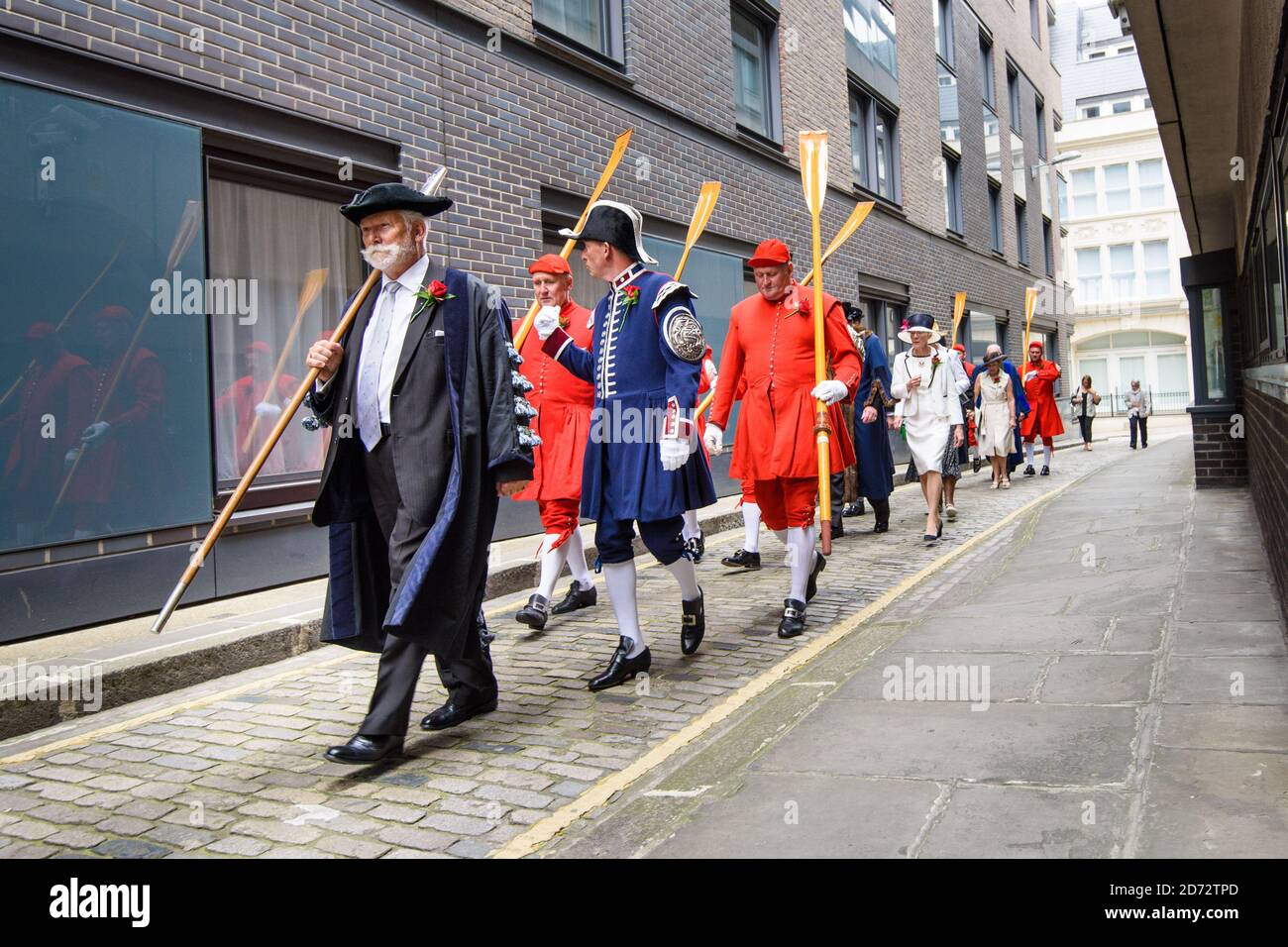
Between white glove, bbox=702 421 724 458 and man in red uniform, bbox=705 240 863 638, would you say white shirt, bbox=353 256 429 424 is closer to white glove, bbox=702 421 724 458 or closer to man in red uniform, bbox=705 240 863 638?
white glove, bbox=702 421 724 458

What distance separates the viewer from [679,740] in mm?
4180

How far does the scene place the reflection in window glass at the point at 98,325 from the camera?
5.88 metres

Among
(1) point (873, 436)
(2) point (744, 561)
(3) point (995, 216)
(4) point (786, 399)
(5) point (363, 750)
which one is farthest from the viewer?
(3) point (995, 216)

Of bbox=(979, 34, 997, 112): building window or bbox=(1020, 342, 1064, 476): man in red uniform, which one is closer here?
bbox=(1020, 342, 1064, 476): man in red uniform

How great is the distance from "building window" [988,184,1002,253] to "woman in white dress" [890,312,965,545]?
57.6ft

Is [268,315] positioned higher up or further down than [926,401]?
higher up

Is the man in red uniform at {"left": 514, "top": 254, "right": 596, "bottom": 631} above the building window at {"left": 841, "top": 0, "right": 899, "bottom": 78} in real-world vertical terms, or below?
below

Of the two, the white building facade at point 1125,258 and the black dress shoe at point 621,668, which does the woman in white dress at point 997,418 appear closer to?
the black dress shoe at point 621,668

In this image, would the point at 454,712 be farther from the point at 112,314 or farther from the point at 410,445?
the point at 112,314

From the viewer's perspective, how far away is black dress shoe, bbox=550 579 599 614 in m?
6.90

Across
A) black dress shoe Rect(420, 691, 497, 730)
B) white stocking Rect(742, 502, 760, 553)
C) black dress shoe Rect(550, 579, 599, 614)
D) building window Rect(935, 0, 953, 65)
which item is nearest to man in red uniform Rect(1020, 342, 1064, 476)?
white stocking Rect(742, 502, 760, 553)

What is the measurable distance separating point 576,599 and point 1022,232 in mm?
26032

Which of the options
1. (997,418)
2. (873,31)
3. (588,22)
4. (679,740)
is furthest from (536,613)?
(873,31)

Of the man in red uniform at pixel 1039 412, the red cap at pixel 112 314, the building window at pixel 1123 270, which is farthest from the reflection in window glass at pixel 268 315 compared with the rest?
the building window at pixel 1123 270
